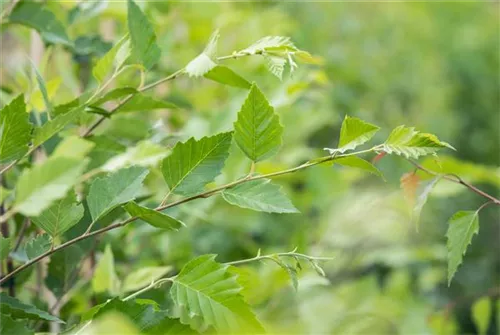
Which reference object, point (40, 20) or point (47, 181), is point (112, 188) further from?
point (40, 20)

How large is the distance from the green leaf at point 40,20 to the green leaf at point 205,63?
0.64 feet

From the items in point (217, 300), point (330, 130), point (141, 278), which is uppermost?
point (217, 300)

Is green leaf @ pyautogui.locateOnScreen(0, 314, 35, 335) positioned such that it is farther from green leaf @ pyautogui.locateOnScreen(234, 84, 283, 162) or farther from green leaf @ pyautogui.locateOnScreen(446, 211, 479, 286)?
green leaf @ pyautogui.locateOnScreen(446, 211, 479, 286)

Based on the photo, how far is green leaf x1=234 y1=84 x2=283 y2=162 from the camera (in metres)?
0.43

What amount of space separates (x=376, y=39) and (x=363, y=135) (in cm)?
198

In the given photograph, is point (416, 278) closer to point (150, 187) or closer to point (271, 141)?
point (150, 187)

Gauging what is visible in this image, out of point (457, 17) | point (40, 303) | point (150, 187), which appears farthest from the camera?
point (457, 17)

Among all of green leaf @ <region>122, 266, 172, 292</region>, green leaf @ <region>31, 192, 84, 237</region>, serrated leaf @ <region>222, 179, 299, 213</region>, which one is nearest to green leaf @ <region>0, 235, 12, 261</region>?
green leaf @ <region>31, 192, 84, 237</region>

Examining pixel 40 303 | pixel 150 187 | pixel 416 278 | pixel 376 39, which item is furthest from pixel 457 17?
pixel 40 303

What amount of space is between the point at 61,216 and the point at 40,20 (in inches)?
9.7

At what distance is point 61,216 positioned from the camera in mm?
408

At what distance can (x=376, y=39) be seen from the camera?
7.69 feet

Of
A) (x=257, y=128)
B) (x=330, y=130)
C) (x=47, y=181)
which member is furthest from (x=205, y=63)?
(x=330, y=130)

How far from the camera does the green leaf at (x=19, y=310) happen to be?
398 mm
